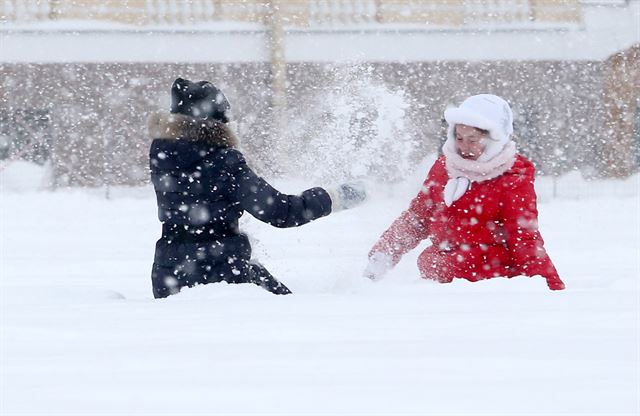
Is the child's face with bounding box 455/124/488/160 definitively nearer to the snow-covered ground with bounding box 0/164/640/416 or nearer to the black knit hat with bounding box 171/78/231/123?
the snow-covered ground with bounding box 0/164/640/416

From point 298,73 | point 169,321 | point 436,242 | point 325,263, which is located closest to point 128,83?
point 298,73

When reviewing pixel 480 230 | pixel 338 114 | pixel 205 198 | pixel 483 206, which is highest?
pixel 205 198

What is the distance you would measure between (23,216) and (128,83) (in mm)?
4592

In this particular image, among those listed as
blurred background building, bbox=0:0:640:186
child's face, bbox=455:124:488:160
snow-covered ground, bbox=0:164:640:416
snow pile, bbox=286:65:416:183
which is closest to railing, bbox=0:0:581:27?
blurred background building, bbox=0:0:640:186

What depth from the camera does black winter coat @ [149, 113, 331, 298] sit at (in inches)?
142

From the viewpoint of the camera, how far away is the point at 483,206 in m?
3.96

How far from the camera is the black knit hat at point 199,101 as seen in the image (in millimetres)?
3646

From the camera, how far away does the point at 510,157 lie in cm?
394

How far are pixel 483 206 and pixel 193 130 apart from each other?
1.17 meters

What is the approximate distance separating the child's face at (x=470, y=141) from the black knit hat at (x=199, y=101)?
974mm

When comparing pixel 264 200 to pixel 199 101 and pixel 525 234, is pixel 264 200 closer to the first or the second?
pixel 199 101

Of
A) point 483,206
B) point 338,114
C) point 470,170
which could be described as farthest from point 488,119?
point 338,114

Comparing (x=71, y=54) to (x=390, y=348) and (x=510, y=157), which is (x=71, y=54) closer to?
(x=510, y=157)

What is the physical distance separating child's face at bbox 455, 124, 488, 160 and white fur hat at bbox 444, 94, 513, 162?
2 cm
